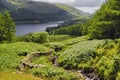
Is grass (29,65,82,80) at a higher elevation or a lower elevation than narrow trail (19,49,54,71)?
higher

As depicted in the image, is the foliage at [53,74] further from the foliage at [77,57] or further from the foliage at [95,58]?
the foliage at [77,57]

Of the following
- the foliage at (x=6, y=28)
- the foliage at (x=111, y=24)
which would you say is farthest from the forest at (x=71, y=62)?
the foliage at (x=6, y=28)

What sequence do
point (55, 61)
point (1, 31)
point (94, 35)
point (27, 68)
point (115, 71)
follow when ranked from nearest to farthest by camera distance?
point (115, 71) < point (27, 68) < point (55, 61) < point (94, 35) < point (1, 31)

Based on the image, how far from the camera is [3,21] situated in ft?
358

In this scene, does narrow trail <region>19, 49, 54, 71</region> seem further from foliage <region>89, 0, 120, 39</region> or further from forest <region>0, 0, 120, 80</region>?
foliage <region>89, 0, 120, 39</region>

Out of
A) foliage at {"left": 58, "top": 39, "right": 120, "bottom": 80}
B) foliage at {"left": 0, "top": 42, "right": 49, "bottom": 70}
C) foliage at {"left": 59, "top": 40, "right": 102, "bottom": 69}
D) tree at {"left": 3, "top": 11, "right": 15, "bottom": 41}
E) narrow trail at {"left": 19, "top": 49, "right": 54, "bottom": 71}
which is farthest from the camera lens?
tree at {"left": 3, "top": 11, "right": 15, "bottom": 41}

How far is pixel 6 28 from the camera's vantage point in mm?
109375

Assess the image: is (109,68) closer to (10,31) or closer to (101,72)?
(101,72)

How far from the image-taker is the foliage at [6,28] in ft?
353

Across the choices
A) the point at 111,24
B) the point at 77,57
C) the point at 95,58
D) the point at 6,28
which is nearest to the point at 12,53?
the point at 77,57

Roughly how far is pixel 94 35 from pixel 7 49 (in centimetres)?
3423

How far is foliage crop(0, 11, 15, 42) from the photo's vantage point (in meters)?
108

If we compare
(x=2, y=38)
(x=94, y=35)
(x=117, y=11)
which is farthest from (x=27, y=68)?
(x=2, y=38)

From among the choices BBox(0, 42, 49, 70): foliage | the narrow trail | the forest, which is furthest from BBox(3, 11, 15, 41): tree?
the narrow trail
